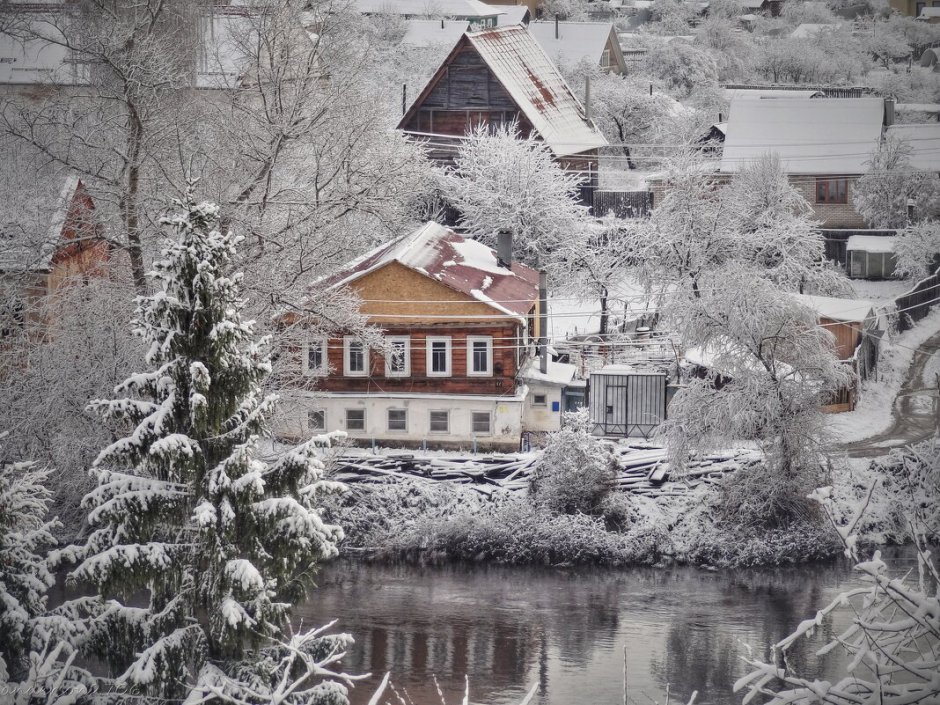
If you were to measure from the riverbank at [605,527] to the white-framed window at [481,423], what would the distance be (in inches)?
83.5

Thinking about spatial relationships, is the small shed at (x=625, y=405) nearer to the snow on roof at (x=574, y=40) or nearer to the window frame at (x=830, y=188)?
the window frame at (x=830, y=188)

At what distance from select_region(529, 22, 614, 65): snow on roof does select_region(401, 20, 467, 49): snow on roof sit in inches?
186

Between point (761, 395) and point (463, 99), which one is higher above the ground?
point (463, 99)

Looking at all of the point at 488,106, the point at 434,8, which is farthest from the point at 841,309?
the point at 434,8

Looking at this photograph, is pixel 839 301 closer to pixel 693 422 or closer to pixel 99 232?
pixel 693 422

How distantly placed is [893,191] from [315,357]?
2579 centimetres

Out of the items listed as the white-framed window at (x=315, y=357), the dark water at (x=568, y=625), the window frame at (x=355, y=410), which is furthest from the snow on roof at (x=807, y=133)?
the dark water at (x=568, y=625)

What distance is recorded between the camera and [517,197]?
137 feet

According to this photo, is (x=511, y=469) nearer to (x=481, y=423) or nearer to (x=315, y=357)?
(x=481, y=423)

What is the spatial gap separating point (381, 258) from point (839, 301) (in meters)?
13.6

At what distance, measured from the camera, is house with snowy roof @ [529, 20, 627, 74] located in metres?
67.2

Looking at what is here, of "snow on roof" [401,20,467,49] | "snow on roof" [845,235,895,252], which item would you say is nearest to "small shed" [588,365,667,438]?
"snow on roof" [845,235,895,252]

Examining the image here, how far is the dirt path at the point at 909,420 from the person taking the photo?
29.7m

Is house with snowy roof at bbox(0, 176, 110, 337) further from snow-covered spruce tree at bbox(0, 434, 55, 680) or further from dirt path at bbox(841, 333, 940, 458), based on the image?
dirt path at bbox(841, 333, 940, 458)
